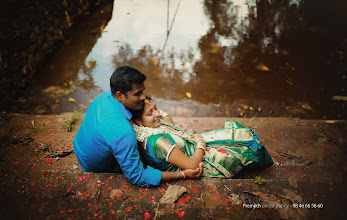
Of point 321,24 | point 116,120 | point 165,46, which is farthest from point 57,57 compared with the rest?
point 321,24

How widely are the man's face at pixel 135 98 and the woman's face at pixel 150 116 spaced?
10 centimetres

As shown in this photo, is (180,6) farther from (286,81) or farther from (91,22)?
(286,81)

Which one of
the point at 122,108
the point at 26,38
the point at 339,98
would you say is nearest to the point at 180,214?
the point at 122,108

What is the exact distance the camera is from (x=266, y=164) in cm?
290

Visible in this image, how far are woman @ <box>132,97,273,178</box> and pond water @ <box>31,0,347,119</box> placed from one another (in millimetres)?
2120

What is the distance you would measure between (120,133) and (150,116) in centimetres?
43

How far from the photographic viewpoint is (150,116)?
239 cm

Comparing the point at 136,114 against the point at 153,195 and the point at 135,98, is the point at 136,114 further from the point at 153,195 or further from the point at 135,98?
the point at 153,195

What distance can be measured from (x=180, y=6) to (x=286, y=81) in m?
4.66

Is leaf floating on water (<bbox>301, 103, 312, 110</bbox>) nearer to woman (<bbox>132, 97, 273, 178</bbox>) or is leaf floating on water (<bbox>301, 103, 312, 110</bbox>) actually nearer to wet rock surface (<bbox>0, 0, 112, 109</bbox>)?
woman (<bbox>132, 97, 273, 178</bbox>)

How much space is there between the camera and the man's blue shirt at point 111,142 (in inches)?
80.7

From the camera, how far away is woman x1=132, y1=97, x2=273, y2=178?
231cm

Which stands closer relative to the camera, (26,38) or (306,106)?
(26,38)

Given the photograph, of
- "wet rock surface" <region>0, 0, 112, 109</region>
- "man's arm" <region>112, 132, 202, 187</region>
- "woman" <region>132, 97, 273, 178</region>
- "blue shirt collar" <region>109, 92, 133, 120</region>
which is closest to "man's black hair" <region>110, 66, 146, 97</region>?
"blue shirt collar" <region>109, 92, 133, 120</region>
